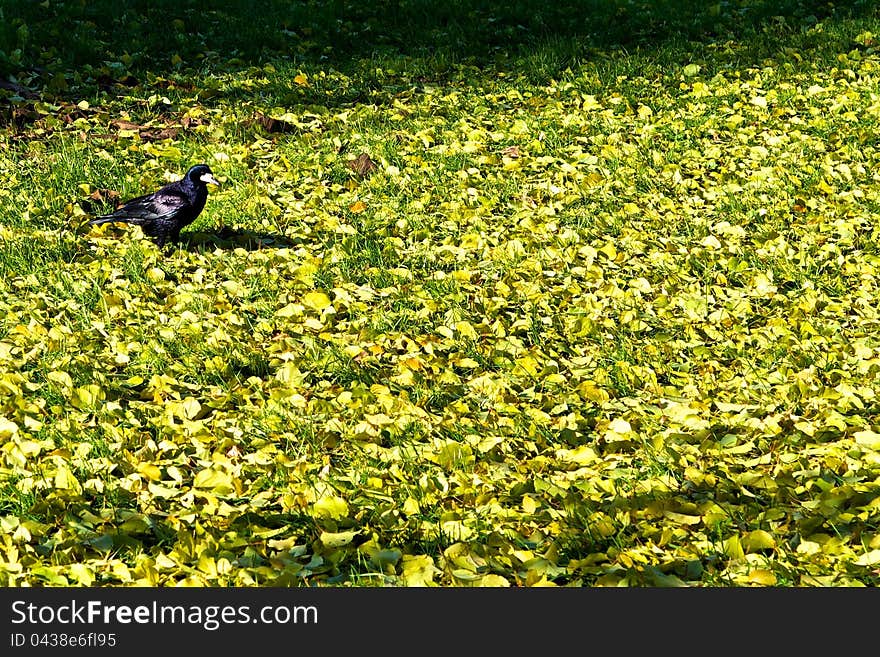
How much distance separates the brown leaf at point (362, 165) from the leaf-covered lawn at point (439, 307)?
3.9 inches

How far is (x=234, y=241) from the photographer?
5.83m

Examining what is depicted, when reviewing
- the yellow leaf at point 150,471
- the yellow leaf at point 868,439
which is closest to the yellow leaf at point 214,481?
the yellow leaf at point 150,471

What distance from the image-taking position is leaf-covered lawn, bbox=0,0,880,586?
10.7 feet

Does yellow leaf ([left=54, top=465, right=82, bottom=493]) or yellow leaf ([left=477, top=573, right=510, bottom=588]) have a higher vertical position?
yellow leaf ([left=54, top=465, right=82, bottom=493])

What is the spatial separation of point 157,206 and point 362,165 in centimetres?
186

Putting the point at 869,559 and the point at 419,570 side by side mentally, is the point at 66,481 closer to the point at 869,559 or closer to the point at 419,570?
the point at 419,570

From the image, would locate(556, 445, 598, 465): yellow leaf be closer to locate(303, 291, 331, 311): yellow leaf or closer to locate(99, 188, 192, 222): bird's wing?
locate(303, 291, 331, 311): yellow leaf

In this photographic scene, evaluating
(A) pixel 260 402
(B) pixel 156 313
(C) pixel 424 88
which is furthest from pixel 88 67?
(A) pixel 260 402

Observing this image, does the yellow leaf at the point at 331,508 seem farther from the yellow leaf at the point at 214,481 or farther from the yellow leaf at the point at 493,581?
the yellow leaf at the point at 493,581

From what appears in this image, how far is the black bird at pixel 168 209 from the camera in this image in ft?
17.8

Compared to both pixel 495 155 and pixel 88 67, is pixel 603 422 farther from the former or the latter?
pixel 88 67

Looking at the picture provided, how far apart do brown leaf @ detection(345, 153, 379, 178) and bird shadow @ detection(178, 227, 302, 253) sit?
114 centimetres

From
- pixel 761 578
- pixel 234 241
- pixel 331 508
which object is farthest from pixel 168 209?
pixel 761 578

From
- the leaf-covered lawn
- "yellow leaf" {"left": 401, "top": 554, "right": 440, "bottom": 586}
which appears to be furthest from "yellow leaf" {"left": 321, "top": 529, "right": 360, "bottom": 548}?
"yellow leaf" {"left": 401, "top": 554, "right": 440, "bottom": 586}
